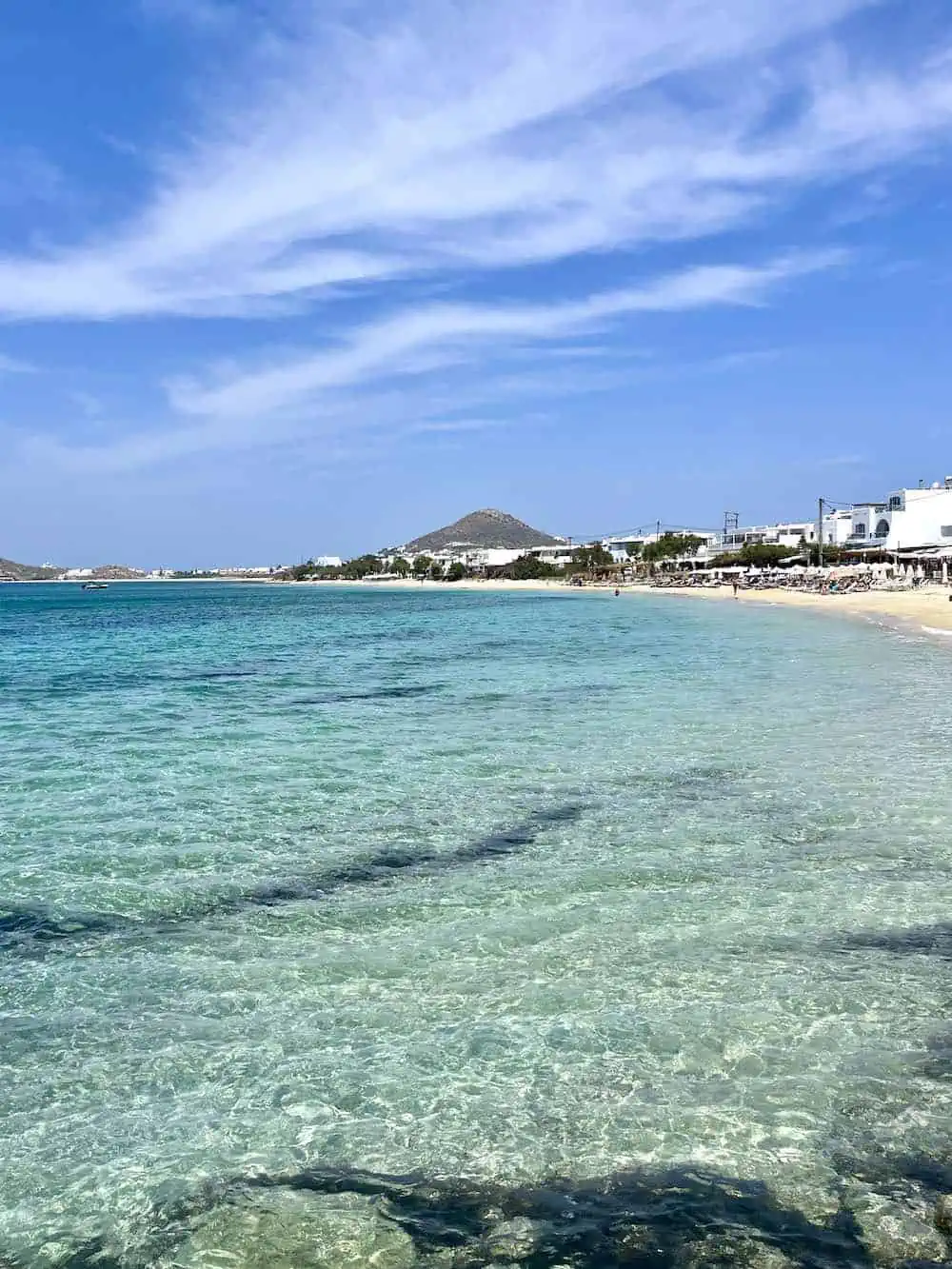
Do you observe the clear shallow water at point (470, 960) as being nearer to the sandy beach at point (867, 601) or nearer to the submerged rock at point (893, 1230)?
the submerged rock at point (893, 1230)

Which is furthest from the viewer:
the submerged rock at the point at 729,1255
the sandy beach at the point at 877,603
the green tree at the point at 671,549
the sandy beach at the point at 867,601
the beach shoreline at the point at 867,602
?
the green tree at the point at 671,549

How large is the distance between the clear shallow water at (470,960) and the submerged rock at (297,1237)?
0.89 ft

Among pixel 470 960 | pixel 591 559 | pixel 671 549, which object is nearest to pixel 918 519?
pixel 671 549

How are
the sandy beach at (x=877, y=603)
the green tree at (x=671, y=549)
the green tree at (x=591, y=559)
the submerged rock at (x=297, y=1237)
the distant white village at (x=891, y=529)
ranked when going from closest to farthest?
the submerged rock at (x=297, y=1237) → the sandy beach at (x=877, y=603) → the distant white village at (x=891, y=529) → the green tree at (x=671, y=549) → the green tree at (x=591, y=559)

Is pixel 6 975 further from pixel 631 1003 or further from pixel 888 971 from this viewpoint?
pixel 888 971

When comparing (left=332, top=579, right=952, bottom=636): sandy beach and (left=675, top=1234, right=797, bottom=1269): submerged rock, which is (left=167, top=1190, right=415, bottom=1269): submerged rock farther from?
(left=332, top=579, right=952, bottom=636): sandy beach

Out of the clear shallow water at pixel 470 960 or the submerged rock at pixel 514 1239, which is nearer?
the submerged rock at pixel 514 1239

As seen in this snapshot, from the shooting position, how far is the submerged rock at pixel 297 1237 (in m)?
3.78

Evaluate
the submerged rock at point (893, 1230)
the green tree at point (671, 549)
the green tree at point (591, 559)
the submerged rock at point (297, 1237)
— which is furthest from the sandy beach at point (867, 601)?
the green tree at point (591, 559)

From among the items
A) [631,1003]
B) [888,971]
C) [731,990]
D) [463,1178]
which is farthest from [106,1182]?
[888,971]

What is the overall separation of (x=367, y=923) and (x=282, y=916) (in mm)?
723

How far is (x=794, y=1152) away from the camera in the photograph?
438cm

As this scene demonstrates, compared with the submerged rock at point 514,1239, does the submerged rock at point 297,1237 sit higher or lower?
lower

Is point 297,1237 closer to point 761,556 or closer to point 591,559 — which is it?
point 761,556
